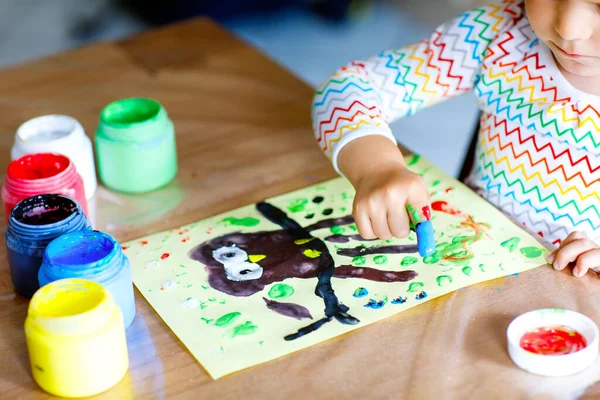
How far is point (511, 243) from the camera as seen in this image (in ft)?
2.85

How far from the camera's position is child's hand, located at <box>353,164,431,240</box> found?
0.84m

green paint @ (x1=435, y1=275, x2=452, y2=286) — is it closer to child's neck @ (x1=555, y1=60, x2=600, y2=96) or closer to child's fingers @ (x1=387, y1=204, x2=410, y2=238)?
child's fingers @ (x1=387, y1=204, x2=410, y2=238)

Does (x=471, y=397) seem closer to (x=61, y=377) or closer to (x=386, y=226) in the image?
(x=386, y=226)

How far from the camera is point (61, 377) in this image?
0.67 metres

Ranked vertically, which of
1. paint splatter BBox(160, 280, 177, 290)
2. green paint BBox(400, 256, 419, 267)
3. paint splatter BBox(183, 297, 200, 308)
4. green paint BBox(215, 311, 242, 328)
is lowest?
paint splatter BBox(160, 280, 177, 290)

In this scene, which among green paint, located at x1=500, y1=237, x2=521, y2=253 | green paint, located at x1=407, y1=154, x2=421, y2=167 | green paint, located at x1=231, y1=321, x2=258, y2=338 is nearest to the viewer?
green paint, located at x1=231, y1=321, x2=258, y2=338

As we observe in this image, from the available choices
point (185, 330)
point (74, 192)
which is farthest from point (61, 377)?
point (74, 192)

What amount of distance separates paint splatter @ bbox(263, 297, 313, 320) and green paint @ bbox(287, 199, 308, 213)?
18cm

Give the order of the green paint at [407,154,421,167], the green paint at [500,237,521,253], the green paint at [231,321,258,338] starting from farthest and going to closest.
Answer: the green paint at [407,154,421,167]
the green paint at [500,237,521,253]
the green paint at [231,321,258,338]

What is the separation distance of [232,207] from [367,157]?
0.57 feet

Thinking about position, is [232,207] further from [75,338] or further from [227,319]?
[75,338]

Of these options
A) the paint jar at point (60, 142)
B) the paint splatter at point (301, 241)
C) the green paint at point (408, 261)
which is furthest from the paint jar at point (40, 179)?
the green paint at point (408, 261)

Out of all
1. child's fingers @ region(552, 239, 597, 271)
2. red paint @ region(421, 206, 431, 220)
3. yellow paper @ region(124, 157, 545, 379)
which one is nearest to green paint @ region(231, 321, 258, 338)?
yellow paper @ region(124, 157, 545, 379)

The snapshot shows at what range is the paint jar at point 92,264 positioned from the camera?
0.72 metres
